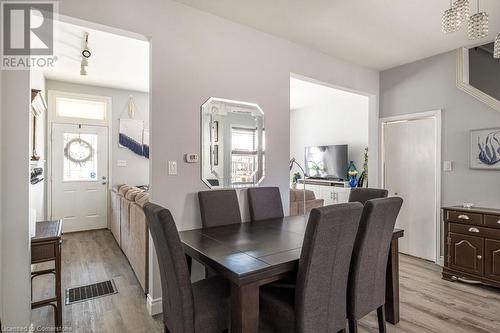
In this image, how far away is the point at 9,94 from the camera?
6.20ft

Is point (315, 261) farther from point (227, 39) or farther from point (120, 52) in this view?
point (120, 52)

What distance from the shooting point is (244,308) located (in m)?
1.45

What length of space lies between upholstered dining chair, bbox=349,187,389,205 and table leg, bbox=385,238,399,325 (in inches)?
22.2

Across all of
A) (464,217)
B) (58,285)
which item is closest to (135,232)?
(58,285)

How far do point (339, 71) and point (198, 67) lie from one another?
215 cm

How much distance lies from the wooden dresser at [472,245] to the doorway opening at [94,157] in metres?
3.38

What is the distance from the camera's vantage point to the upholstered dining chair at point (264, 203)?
287cm

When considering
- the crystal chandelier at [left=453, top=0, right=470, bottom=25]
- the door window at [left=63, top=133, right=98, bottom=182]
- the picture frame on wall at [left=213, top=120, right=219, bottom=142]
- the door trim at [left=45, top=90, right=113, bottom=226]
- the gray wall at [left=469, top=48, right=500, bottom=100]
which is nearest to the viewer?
the crystal chandelier at [left=453, top=0, right=470, bottom=25]

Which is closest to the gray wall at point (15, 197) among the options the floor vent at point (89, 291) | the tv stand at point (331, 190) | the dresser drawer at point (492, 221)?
the floor vent at point (89, 291)

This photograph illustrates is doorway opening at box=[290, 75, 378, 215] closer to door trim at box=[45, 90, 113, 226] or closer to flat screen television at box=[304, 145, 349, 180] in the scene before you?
flat screen television at box=[304, 145, 349, 180]

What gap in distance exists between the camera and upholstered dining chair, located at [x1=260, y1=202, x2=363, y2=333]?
1505 millimetres

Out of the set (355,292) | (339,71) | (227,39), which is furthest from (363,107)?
(355,292)

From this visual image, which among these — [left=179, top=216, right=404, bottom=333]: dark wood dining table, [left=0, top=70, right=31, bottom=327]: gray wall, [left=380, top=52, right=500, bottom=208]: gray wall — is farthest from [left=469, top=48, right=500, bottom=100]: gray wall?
[left=0, top=70, right=31, bottom=327]: gray wall

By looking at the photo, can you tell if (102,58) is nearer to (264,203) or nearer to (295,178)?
(264,203)
